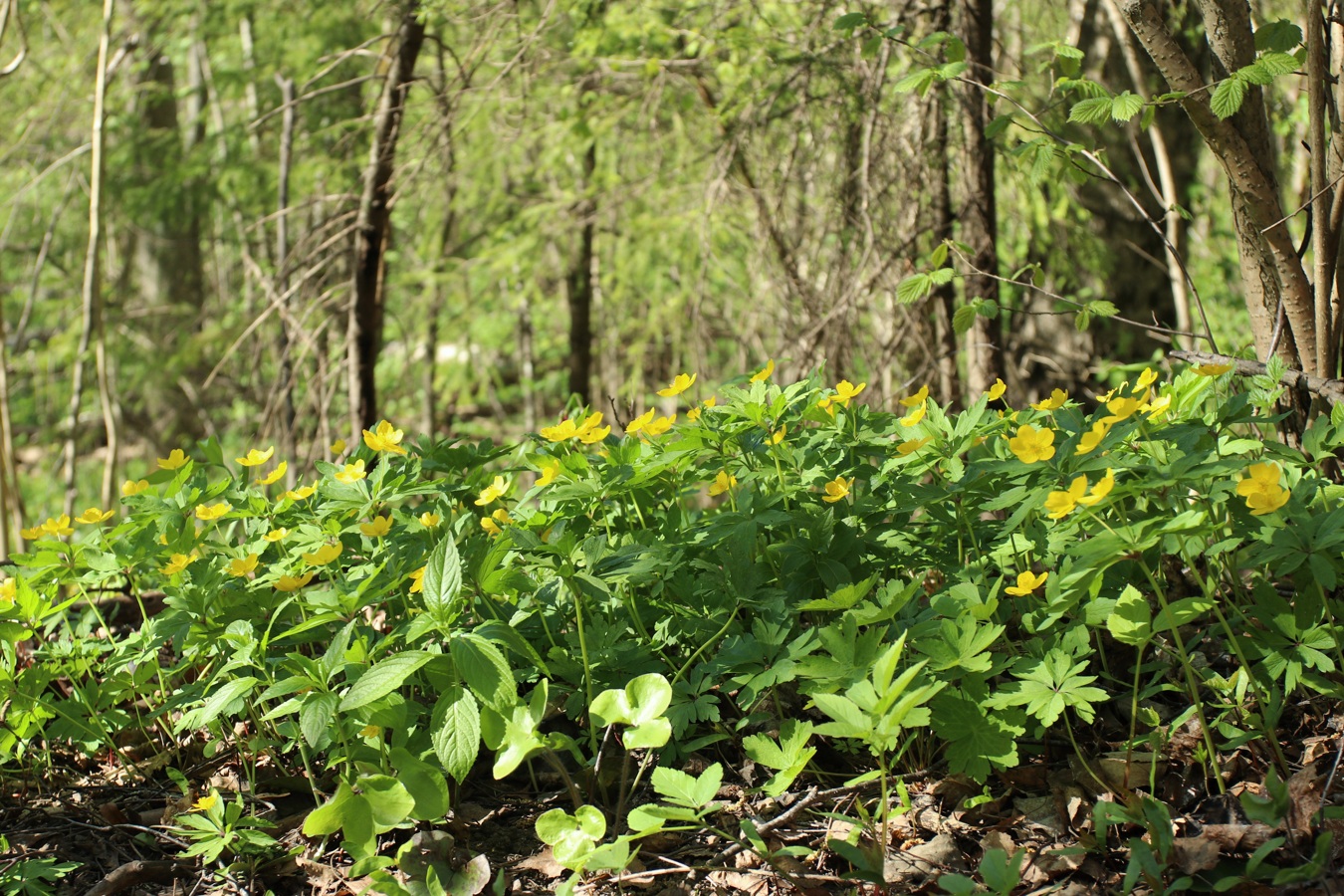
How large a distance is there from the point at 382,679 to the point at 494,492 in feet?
1.91

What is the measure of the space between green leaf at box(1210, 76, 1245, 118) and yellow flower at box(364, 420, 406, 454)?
1734mm

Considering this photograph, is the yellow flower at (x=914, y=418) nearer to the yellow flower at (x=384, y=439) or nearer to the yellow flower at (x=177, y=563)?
the yellow flower at (x=384, y=439)

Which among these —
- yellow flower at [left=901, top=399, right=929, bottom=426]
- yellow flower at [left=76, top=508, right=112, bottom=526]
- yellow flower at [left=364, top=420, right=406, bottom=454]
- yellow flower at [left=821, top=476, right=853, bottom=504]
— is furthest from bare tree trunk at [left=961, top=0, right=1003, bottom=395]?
yellow flower at [left=76, top=508, right=112, bottom=526]

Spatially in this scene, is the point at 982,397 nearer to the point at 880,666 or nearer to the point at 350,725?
the point at 880,666

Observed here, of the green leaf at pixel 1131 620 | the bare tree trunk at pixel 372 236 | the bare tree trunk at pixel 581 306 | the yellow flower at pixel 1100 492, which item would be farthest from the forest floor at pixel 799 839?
the bare tree trunk at pixel 581 306

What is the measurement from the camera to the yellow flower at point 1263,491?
4.74 ft

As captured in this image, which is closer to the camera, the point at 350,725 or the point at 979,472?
the point at 350,725

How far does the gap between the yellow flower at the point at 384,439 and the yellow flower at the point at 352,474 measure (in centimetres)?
5

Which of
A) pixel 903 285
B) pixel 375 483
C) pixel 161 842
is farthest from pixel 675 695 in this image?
pixel 903 285

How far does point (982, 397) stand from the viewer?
1.95 m

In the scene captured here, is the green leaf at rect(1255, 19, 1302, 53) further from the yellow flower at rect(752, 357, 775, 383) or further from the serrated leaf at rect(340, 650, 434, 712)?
the serrated leaf at rect(340, 650, 434, 712)

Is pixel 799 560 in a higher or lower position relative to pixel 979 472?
lower

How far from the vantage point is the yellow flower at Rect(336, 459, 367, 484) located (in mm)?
2010

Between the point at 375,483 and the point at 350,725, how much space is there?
0.50 meters
